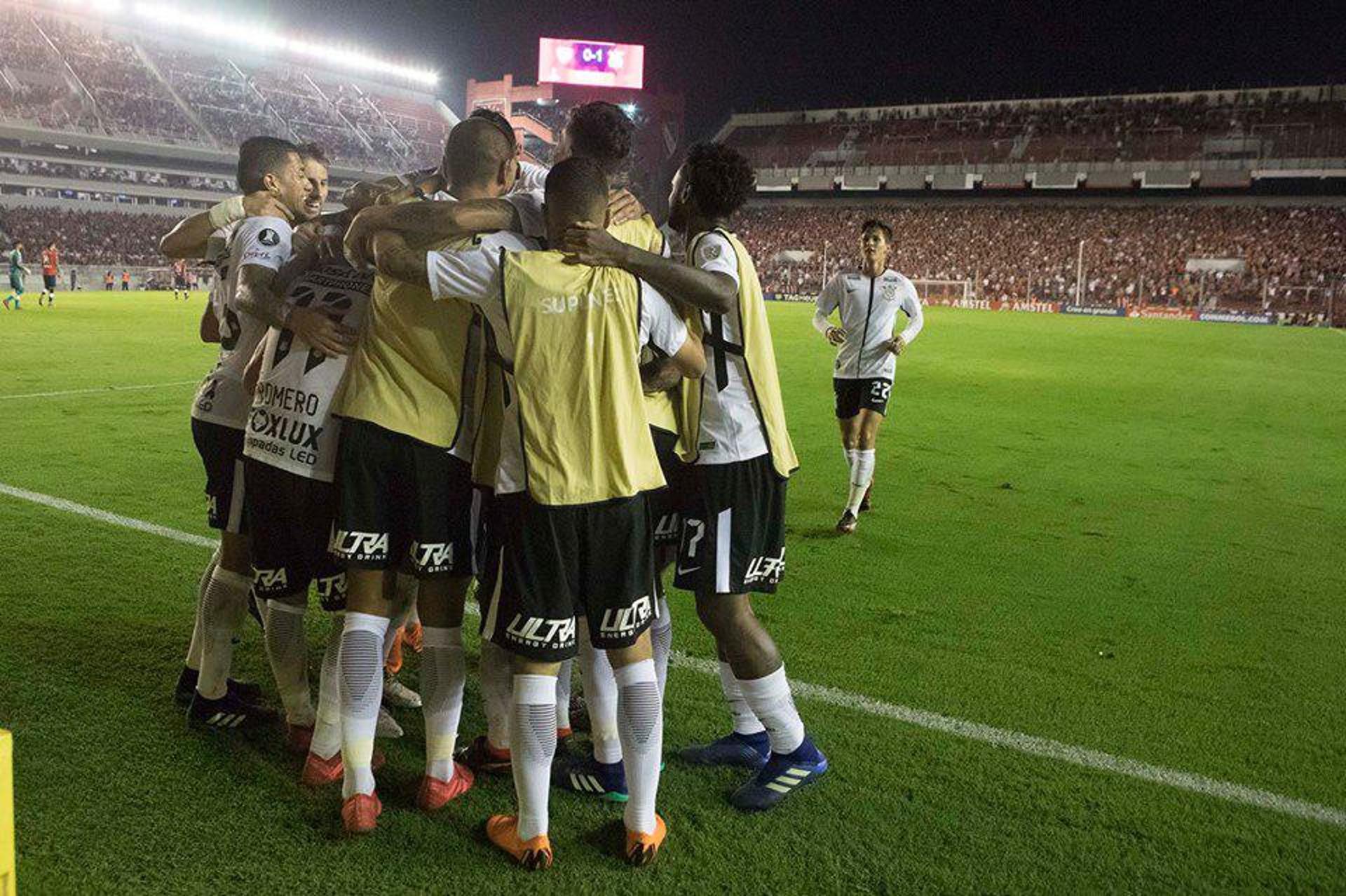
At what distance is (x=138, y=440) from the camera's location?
10.1 meters

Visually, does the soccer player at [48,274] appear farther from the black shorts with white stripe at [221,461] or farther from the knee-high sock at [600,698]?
the knee-high sock at [600,698]

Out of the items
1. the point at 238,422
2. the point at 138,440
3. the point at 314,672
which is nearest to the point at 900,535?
the point at 314,672

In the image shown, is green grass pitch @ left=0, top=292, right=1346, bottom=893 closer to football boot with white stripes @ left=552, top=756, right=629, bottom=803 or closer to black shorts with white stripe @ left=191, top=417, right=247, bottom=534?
football boot with white stripes @ left=552, top=756, right=629, bottom=803

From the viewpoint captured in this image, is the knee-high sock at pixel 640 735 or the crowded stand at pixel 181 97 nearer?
the knee-high sock at pixel 640 735

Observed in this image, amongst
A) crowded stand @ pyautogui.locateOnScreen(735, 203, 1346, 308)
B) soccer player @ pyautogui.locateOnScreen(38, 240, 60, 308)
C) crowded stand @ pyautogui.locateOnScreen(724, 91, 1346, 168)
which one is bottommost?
soccer player @ pyautogui.locateOnScreen(38, 240, 60, 308)

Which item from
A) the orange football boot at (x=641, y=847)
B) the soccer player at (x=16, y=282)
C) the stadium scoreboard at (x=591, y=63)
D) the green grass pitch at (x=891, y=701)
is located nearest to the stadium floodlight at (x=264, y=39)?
the stadium scoreboard at (x=591, y=63)

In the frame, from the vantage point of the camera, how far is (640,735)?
3.24 metres

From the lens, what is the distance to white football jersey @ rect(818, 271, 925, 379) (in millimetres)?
8195

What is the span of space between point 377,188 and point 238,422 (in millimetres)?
1094

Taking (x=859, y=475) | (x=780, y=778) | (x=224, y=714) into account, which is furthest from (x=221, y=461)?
(x=859, y=475)

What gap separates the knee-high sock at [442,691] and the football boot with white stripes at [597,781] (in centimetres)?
42

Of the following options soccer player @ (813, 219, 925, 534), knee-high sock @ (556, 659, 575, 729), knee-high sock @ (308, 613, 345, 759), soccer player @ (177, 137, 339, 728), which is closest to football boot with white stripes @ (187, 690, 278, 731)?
soccer player @ (177, 137, 339, 728)

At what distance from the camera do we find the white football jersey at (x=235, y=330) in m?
3.87

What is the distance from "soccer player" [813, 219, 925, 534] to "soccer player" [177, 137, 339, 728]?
483cm
